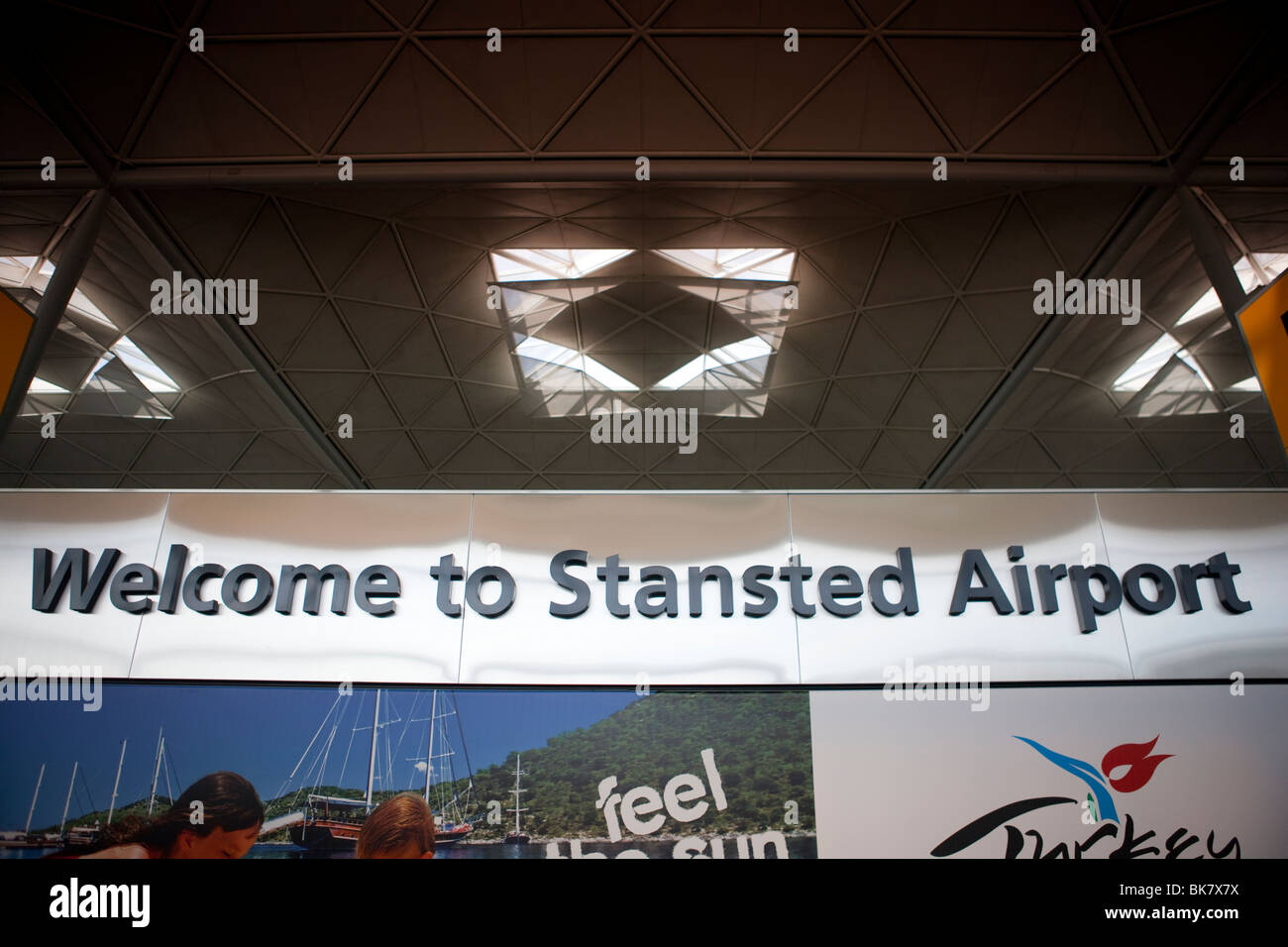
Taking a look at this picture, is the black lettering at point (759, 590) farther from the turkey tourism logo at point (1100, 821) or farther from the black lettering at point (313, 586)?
the black lettering at point (313, 586)

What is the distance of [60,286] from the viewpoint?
14.2 metres

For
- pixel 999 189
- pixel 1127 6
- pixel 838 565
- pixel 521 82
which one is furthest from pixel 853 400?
pixel 838 565

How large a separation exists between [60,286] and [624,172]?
10622 mm

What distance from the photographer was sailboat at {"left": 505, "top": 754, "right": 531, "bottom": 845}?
1280 centimetres

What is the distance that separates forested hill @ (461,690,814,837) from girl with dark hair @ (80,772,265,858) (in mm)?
5311

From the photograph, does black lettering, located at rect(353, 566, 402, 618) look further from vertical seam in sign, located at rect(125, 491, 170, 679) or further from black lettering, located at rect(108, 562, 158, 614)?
black lettering, located at rect(108, 562, 158, 614)

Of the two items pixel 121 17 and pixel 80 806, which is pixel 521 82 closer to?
pixel 121 17

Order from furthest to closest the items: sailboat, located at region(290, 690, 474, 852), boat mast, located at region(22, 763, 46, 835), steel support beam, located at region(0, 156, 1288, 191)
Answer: steel support beam, located at region(0, 156, 1288, 191) < sailboat, located at region(290, 690, 474, 852) < boat mast, located at region(22, 763, 46, 835)

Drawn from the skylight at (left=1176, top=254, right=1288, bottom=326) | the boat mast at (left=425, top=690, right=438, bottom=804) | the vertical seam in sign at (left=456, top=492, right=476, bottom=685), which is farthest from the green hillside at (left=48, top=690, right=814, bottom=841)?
the skylight at (left=1176, top=254, right=1288, bottom=326)

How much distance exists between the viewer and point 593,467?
3059 centimetres

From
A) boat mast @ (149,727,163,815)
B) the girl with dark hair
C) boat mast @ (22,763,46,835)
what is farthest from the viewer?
boat mast @ (149,727,163,815)

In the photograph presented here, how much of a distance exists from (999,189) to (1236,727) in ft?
44.4

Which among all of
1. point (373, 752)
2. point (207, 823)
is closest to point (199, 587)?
point (207, 823)

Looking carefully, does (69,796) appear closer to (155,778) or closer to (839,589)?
(155,778)
